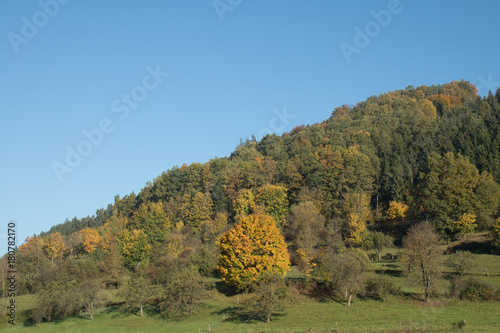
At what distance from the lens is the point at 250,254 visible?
56.2 meters

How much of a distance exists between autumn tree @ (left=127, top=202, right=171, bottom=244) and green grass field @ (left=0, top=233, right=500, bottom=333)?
40.9 metres

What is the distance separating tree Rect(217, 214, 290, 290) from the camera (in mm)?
54906

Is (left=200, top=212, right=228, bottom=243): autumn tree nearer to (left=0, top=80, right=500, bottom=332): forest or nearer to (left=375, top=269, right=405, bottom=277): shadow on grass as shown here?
(left=0, top=80, right=500, bottom=332): forest

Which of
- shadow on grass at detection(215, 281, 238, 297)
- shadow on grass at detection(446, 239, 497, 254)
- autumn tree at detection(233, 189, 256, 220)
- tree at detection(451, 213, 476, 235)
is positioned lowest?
shadow on grass at detection(215, 281, 238, 297)

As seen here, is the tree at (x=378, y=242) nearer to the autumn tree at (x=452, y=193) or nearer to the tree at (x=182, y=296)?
the autumn tree at (x=452, y=193)

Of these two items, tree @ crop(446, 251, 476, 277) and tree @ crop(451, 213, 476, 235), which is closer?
tree @ crop(446, 251, 476, 277)

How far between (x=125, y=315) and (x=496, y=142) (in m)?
78.7

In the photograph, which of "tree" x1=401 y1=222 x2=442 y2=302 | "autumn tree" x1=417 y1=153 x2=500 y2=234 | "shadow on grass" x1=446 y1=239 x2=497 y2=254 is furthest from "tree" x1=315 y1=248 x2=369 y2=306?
"autumn tree" x1=417 y1=153 x2=500 y2=234

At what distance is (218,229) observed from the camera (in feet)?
295

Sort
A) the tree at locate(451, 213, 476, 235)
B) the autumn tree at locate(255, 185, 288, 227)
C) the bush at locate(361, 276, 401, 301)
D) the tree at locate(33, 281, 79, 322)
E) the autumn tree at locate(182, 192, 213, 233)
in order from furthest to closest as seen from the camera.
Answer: the autumn tree at locate(182, 192, 213, 233)
the autumn tree at locate(255, 185, 288, 227)
the tree at locate(451, 213, 476, 235)
the tree at locate(33, 281, 79, 322)
the bush at locate(361, 276, 401, 301)

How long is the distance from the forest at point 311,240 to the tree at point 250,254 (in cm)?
18

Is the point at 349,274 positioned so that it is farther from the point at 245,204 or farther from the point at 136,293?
the point at 245,204

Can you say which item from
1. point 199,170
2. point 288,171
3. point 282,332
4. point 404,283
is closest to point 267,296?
point 282,332

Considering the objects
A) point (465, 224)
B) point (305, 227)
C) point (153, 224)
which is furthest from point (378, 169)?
point (153, 224)
